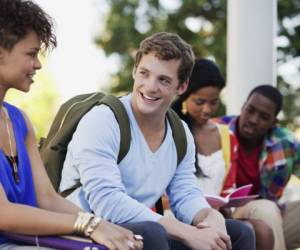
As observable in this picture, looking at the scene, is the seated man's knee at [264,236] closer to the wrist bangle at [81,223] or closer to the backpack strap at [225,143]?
the backpack strap at [225,143]

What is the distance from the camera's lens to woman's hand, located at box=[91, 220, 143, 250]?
2393 millimetres

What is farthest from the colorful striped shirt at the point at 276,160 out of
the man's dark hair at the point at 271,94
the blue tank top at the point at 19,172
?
the blue tank top at the point at 19,172

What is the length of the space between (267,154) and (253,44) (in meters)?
1.30

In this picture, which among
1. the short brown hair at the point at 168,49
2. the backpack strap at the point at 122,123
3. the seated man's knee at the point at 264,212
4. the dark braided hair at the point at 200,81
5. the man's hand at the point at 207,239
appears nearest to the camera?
the man's hand at the point at 207,239

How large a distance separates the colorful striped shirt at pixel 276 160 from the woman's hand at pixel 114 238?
2.15 meters

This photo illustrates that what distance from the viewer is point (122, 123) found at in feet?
10.2

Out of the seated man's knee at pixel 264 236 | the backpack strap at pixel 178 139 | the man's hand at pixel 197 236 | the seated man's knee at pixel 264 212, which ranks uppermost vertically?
the backpack strap at pixel 178 139

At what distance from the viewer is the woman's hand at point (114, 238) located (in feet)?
7.85

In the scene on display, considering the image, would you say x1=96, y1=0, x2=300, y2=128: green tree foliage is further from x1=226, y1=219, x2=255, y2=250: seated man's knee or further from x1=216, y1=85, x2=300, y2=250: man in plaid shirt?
x1=226, y1=219, x2=255, y2=250: seated man's knee

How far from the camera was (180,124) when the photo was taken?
3385 mm

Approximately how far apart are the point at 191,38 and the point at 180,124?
33.1 ft

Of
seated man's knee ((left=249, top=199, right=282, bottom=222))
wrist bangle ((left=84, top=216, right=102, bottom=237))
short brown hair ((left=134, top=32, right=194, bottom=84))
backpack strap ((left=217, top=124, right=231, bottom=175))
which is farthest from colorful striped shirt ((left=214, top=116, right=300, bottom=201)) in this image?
wrist bangle ((left=84, top=216, right=102, bottom=237))

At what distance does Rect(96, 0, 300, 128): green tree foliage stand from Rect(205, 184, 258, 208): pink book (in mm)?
8700

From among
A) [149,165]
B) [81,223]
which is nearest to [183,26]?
[149,165]
